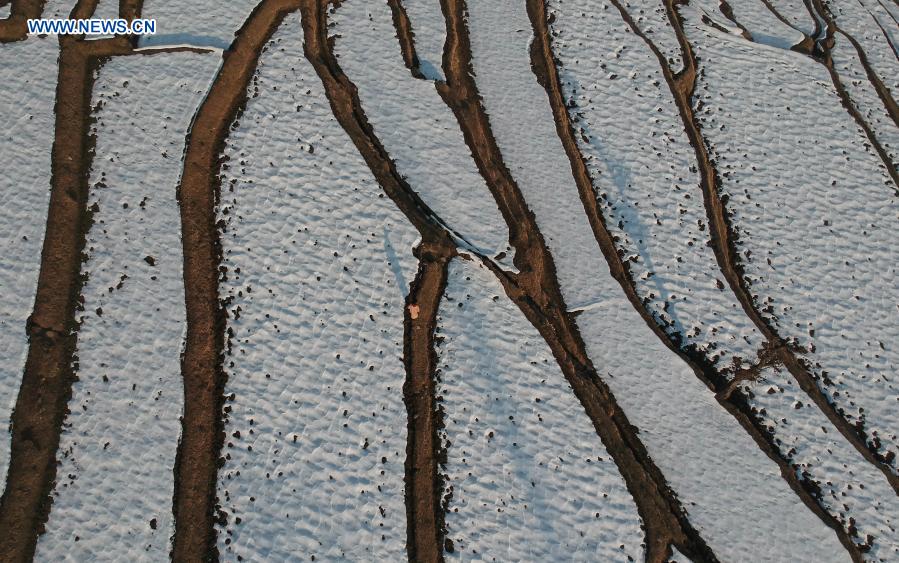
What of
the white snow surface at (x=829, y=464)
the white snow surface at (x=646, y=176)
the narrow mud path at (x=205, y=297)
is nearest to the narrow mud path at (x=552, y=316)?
the white snow surface at (x=646, y=176)

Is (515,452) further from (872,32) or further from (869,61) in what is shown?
(872,32)

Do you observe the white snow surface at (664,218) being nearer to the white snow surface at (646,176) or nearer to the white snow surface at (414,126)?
the white snow surface at (646,176)

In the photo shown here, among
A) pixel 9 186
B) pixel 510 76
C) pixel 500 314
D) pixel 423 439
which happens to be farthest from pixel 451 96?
pixel 9 186

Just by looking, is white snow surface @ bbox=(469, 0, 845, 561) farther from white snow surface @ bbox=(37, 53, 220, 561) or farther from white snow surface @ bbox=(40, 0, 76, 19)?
white snow surface @ bbox=(40, 0, 76, 19)

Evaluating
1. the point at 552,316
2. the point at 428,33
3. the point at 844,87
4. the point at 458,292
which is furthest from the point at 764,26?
the point at 458,292

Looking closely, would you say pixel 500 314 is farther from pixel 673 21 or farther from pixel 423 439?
pixel 673 21
